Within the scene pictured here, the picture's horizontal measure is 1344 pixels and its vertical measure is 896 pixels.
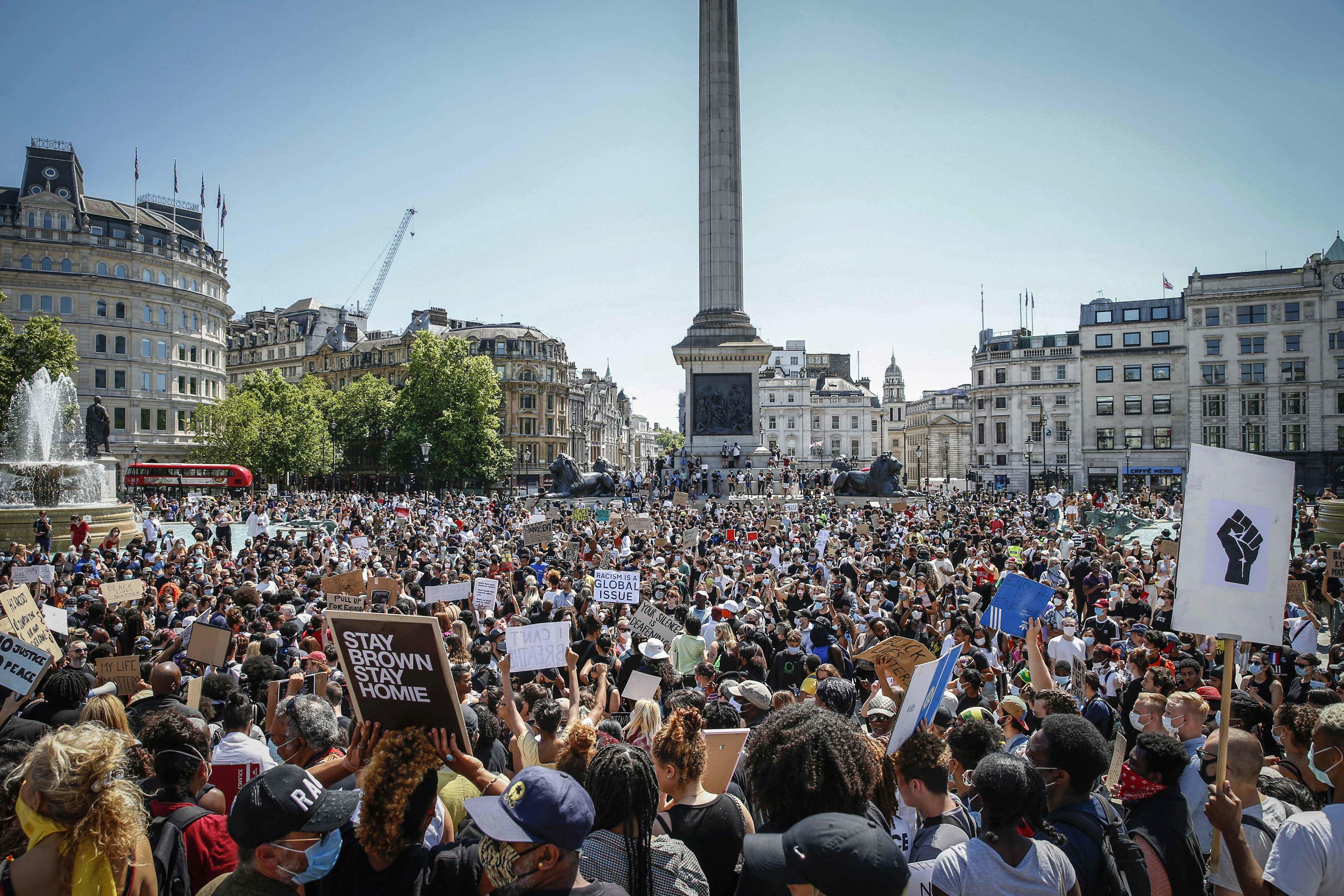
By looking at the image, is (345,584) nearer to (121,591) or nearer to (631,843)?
(121,591)

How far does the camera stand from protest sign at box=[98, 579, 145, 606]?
1227 cm

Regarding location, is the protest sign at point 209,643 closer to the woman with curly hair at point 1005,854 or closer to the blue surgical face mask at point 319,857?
the blue surgical face mask at point 319,857

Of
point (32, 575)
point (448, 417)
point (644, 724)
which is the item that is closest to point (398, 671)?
point (644, 724)

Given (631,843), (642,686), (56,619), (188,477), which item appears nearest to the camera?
(631,843)

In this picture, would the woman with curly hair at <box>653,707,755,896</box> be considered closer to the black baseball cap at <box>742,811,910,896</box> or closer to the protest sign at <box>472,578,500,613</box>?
the black baseball cap at <box>742,811,910,896</box>

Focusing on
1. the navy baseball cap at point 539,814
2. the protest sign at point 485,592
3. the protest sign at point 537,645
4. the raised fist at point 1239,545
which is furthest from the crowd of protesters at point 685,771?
the protest sign at point 485,592

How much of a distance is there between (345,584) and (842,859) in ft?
36.8

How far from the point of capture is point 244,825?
316cm

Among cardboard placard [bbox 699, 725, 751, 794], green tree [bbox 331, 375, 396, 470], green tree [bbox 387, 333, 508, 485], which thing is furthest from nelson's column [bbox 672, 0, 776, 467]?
green tree [bbox 331, 375, 396, 470]

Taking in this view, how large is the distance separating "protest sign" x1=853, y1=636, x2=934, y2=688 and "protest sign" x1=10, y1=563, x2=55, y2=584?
14.6 m

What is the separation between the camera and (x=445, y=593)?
13125 millimetres

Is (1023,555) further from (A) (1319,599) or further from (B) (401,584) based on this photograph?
→ (B) (401,584)

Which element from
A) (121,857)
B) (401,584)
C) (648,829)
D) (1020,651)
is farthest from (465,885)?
(401,584)

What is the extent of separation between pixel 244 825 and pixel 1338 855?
174 inches
